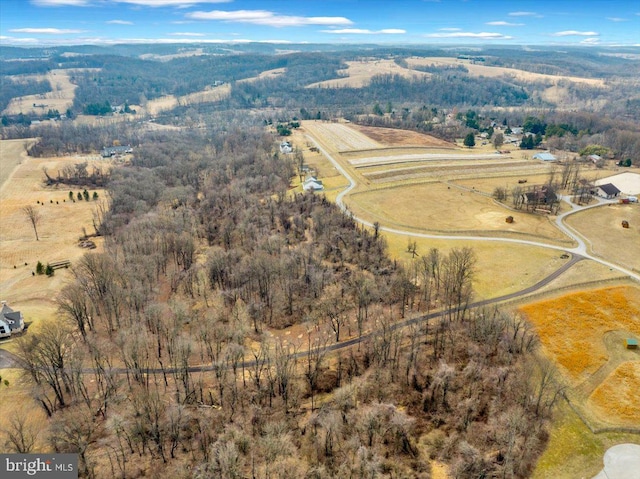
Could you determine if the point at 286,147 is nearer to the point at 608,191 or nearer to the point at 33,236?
the point at 33,236

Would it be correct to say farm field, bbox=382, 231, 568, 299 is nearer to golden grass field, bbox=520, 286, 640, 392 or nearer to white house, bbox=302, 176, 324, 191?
golden grass field, bbox=520, 286, 640, 392

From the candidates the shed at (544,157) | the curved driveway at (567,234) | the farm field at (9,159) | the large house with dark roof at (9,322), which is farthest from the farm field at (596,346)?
the farm field at (9,159)

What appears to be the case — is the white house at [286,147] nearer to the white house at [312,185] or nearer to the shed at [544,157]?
the white house at [312,185]

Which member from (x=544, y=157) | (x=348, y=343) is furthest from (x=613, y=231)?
(x=544, y=157)

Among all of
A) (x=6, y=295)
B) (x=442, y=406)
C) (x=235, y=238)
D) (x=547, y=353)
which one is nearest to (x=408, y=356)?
(x=442, y=406)

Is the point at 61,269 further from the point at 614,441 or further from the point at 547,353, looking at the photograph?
the point at 614,441

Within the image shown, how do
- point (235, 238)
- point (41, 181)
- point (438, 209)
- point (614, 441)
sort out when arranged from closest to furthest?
point (614, 441) < point (235, 238) < point (438, 209) < point (41, 181)

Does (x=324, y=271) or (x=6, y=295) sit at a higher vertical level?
(x=324, y=271)
